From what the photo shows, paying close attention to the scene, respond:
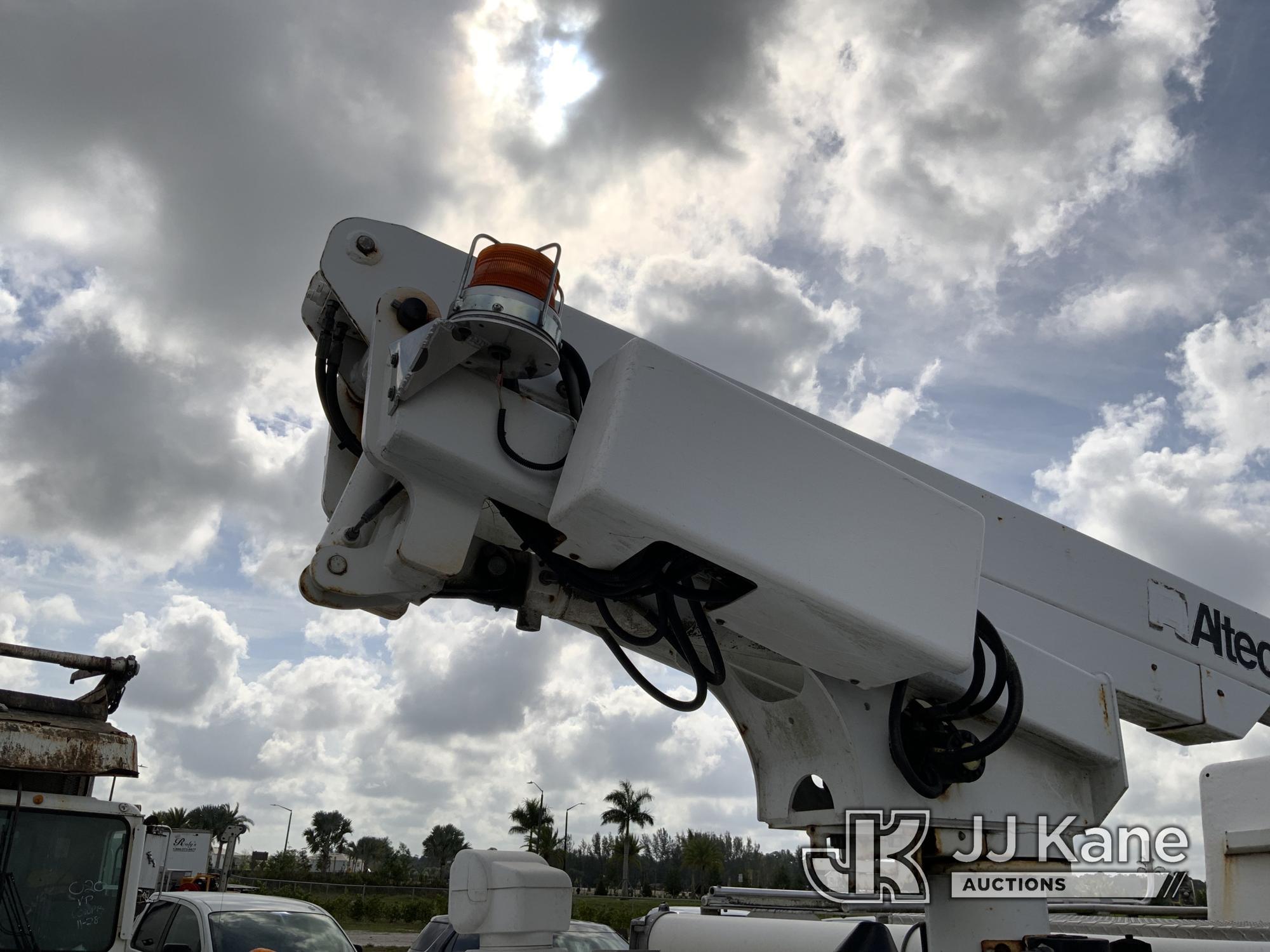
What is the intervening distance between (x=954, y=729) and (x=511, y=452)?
1323mm

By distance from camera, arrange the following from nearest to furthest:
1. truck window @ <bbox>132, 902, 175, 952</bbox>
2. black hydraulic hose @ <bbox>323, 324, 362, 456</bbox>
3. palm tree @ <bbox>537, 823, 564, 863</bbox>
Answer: black hydraulic hose @ <bbox>323, 324, 362, 456</bbox> < truck window @ <bbox>132, 902, 175, 952</bbox> < palm tree @ <bbox>537, 823, 564, 863</bbox>

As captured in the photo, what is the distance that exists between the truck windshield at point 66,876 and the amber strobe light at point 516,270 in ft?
13.8

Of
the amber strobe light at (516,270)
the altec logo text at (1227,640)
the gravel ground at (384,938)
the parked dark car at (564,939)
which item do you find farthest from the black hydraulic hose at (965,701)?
the gravel ground at (384,938)

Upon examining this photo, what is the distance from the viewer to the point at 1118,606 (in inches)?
124

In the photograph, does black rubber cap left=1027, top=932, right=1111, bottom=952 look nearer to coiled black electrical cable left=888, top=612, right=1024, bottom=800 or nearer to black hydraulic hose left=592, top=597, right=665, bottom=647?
coiled black electrical cable left=888, top=612, right=1024, bottom=800

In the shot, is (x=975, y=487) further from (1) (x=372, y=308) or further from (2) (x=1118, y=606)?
(1) (x=372, y=308)

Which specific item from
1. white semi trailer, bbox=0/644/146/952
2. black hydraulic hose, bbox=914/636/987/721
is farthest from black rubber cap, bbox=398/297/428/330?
white semi trailer, bbox=0/644/146/952

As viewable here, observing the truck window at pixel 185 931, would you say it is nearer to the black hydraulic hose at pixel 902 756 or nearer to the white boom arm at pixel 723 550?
the white boom arm at pixel 723 550

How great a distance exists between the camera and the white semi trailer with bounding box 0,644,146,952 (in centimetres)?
486

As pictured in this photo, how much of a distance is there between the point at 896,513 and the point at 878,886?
1.00 m

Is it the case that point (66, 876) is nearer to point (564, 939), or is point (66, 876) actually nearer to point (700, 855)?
point (564, 939)

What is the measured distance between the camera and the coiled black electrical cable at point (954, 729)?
254cm

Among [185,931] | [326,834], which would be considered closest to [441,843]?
[326,834]

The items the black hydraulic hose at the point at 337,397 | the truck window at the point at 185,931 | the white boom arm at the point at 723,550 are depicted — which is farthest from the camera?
the truck window at the point at 185,931
